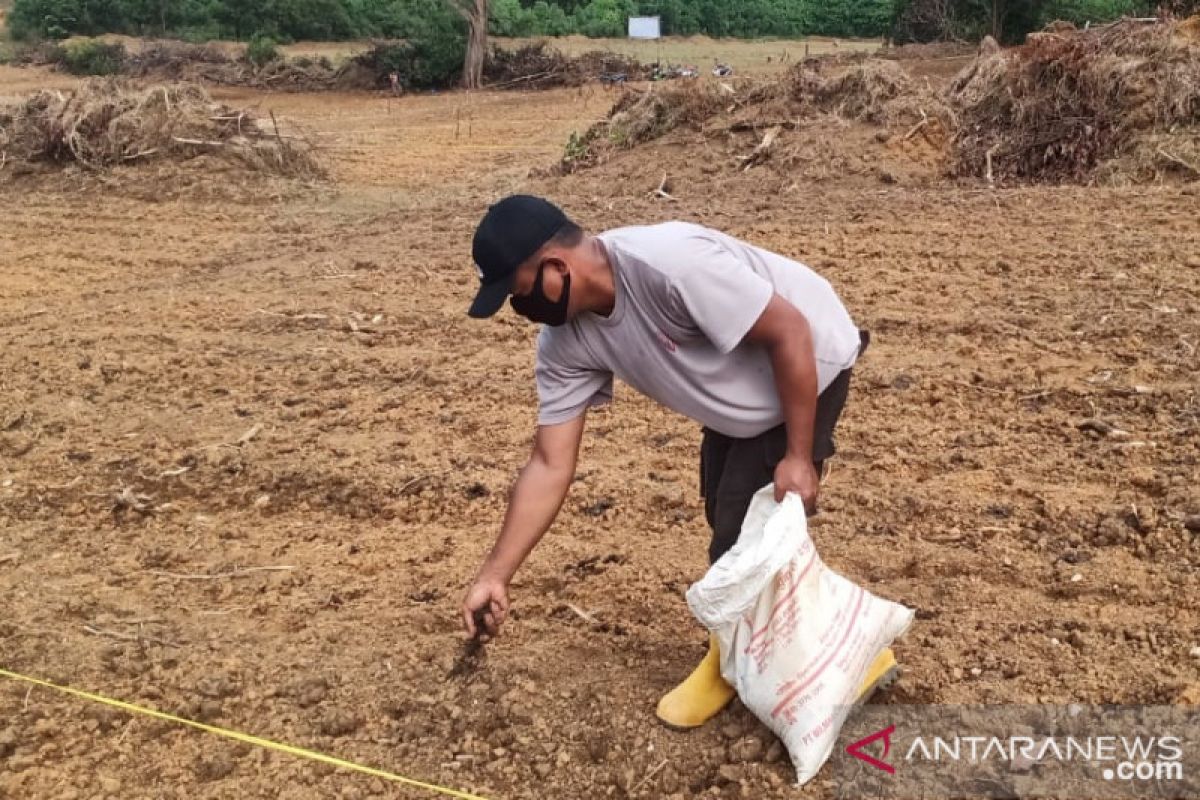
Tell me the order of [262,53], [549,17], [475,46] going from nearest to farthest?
[475,46] < [262,53] < [549,17]

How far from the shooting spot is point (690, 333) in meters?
2.14

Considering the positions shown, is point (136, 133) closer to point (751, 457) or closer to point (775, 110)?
point (775, 110)

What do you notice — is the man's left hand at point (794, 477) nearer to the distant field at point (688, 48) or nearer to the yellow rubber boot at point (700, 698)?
the yellow rubber boot at point (700, 698)

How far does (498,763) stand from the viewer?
7.99ft

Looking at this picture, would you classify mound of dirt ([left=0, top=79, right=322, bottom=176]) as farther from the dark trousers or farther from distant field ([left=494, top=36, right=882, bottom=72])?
distant field ([left=494, top=36, right=882, bottom=72])

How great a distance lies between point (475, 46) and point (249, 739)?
68.3 feet

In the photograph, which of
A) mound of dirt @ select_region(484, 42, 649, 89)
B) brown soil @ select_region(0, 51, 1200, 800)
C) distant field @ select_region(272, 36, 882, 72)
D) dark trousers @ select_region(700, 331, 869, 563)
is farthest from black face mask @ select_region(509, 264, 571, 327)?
distant field @ select_region(272, 36, 882, 72)

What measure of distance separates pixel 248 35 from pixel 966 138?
27.5 meters

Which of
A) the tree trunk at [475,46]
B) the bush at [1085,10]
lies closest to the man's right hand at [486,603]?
the bush at [1085,10]

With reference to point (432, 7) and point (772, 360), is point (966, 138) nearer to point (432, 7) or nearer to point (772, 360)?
point (772, 360)

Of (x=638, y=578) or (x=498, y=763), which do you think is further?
(x=638, y=578)

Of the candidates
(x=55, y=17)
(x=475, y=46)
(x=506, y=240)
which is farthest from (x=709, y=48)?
(x=506, y=240)

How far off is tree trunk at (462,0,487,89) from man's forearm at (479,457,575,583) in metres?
20.6

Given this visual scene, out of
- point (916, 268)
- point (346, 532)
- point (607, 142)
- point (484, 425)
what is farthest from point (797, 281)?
point (607, 142)
